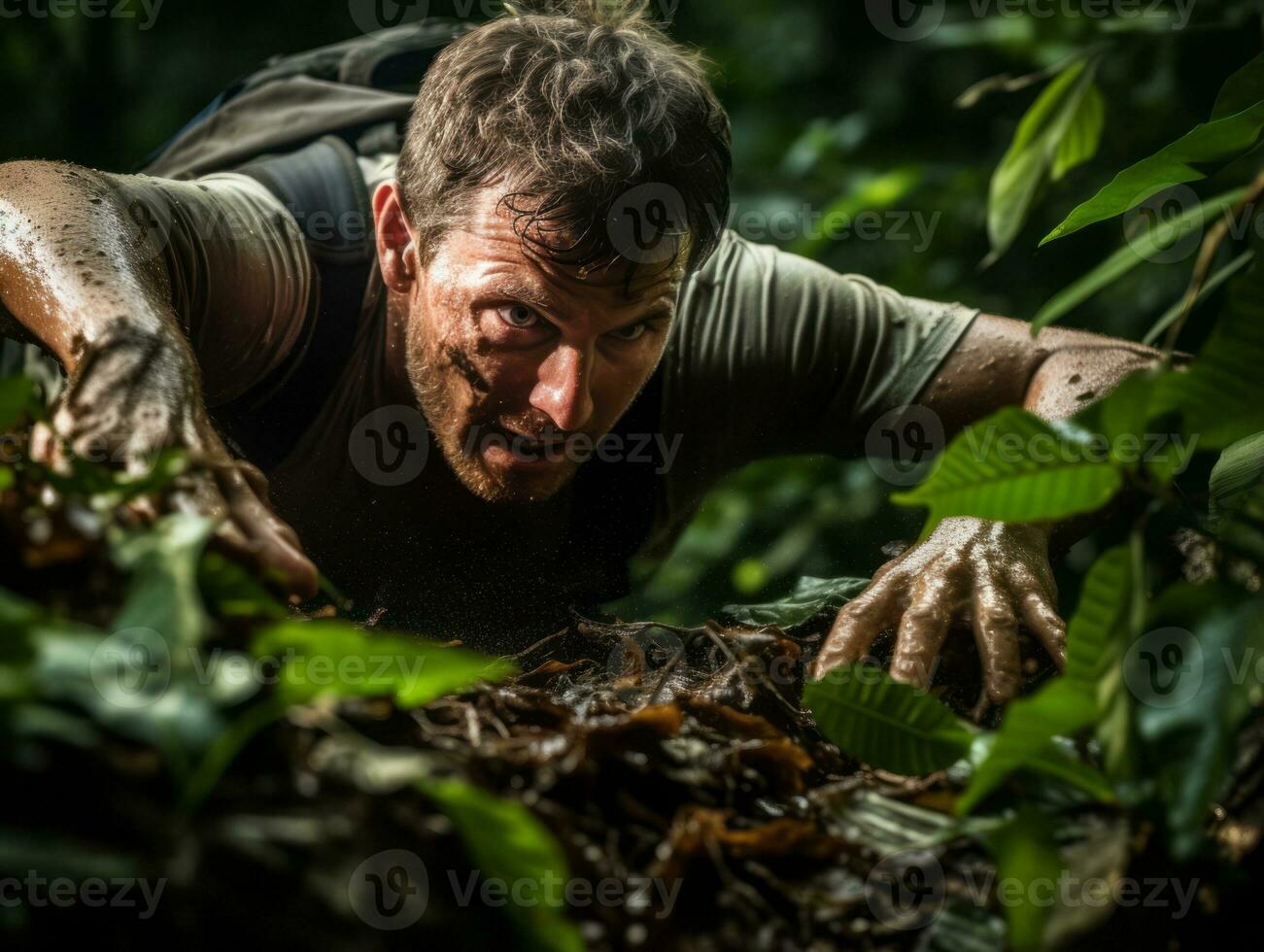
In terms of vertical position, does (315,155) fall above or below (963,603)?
above

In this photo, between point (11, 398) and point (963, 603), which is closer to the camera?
point (11, 398)

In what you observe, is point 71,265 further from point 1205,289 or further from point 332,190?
point 1205,289

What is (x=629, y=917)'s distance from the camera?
59 cm

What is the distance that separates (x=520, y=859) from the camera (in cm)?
48

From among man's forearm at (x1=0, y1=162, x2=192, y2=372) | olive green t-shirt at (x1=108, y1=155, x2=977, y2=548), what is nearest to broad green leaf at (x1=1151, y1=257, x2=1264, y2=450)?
man's forearm at (x1=0, y1=162, x2=192, y2=372)

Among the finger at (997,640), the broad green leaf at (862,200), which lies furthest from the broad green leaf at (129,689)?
the broad green leaf at (862,200)

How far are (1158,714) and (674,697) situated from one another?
0.42m

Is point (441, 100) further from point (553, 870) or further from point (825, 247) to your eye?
point (553, 870)

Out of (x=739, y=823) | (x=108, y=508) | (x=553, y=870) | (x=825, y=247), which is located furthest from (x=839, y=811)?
(x=825, y=247)

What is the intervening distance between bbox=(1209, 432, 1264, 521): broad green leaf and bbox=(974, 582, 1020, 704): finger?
22cm

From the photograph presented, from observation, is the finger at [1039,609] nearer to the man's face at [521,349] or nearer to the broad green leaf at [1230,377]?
the broad green leaf at [1230,377]

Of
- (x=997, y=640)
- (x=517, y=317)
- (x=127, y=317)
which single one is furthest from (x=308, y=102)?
(x=997, y=640)

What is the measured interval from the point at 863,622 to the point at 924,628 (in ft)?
0.20

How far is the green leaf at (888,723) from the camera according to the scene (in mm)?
705
